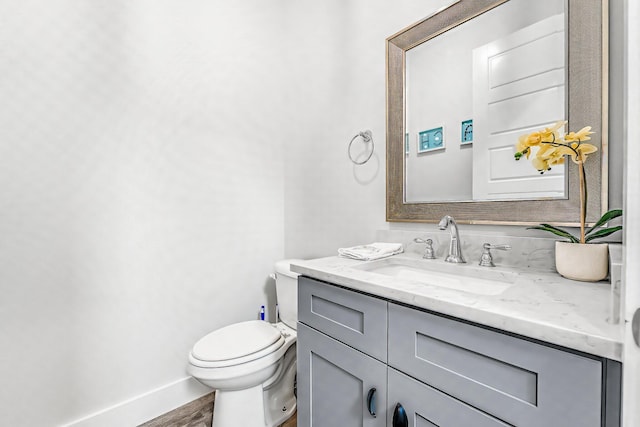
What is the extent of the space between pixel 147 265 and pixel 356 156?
47.8 inches

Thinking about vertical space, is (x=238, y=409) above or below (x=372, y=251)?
below

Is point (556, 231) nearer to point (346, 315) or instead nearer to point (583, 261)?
point (583, 261)

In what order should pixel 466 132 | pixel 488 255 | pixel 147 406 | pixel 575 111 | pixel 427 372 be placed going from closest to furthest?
pixel 427 372 < pixel 575 111 < pixel 488 255 < pixel 466 132 < pixel 147 406

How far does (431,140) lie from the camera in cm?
132

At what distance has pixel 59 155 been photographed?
1.24 m

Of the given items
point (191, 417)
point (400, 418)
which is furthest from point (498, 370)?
point (191, 417)

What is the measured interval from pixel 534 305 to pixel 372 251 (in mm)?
649

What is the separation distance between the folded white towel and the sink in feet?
0.09

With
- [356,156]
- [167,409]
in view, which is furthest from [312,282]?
[167,409]

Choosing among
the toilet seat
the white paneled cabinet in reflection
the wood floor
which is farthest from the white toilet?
Result: the white paneled cabinet in reflection

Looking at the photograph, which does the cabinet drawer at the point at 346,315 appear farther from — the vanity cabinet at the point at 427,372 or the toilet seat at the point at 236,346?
the toilet seat at the point at 236,346

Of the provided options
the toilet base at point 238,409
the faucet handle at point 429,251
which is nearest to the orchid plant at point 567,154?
the faucet handle at point 429,251

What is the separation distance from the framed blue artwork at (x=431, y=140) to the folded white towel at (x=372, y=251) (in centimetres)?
45

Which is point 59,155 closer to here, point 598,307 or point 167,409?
point 167,409
